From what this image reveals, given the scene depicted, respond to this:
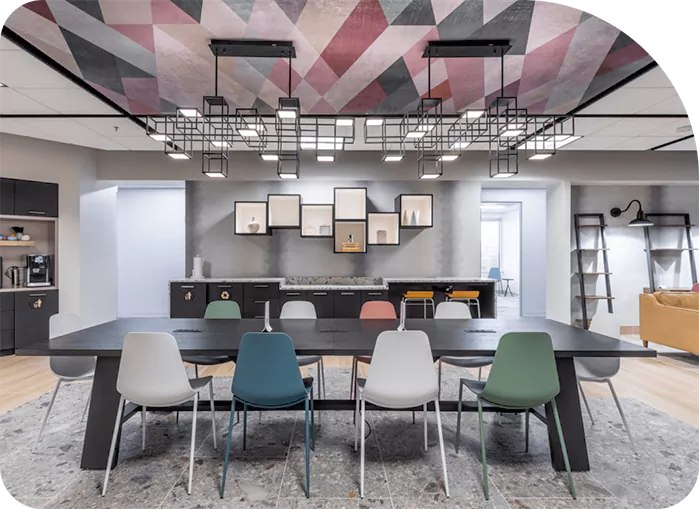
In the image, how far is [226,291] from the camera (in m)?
5.61

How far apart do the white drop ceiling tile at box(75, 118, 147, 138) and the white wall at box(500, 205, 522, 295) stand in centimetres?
1025

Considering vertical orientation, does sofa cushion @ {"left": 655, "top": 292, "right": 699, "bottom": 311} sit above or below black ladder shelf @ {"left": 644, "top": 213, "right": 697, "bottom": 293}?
below

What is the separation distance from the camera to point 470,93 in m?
3.71

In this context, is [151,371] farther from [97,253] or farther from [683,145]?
[683,145]

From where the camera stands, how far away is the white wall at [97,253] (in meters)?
5.61

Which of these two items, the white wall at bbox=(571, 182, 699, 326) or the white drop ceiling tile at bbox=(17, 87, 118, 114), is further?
the white wall at bbox=(571, 182, 699, 326)

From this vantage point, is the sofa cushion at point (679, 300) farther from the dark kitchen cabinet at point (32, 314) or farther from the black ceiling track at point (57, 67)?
the dark kitchen cabinet at point (32, 314)

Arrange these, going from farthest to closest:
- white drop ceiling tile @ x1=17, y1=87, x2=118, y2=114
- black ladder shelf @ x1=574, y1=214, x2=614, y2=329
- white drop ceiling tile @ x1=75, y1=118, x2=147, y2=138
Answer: black ladder shelf @ x1=574, y1=214, x2=614, y2=329, white drop ceiling tile @ x1=75, y1=118, x2=147, y2=138, white drop ceiling tile @ x1=17, y1=87, x2=118, y2=114

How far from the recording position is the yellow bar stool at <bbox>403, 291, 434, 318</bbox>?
18.1 ft

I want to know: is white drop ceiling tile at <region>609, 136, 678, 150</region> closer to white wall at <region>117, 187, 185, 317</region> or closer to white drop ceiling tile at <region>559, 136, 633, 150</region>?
white drop ceiling tile at <region>559, 136, 633, 150</region>

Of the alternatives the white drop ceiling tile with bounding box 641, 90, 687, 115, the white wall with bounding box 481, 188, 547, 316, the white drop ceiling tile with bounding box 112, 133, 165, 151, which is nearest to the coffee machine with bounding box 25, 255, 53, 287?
the white drop ceiling tile with bounding box 112, 133, 165, 151

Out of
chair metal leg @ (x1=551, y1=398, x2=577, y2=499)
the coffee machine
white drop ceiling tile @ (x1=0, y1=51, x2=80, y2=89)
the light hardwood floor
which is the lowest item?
the light hardwood floor

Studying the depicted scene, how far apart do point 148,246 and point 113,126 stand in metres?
3.52

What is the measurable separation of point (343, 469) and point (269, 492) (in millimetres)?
479
